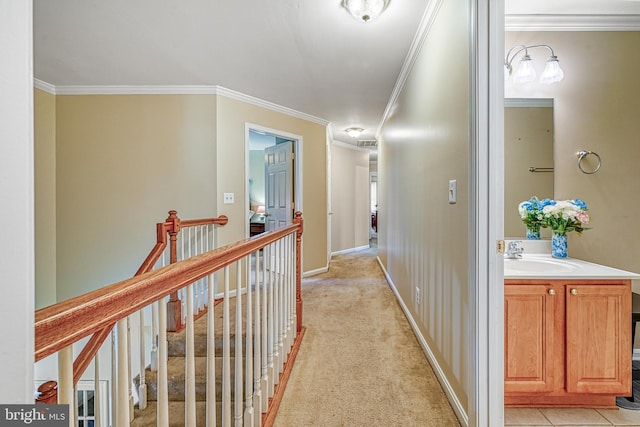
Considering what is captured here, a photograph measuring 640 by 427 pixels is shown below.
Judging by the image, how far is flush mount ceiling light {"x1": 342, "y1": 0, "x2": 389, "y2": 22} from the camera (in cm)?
185

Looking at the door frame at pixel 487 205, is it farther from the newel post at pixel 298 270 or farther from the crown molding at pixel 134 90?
the crown molding at pixel 134 90

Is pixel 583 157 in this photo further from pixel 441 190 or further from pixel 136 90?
pixel 136 90

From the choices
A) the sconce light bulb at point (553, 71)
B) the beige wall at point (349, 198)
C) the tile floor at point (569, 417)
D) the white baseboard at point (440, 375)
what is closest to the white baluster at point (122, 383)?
the white baseboard at point (440, 375)

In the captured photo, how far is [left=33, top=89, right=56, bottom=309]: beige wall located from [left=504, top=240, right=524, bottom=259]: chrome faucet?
451cm

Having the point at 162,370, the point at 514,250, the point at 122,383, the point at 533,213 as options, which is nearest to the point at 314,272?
the point at 514,250

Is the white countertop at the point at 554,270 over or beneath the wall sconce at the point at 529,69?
beneath

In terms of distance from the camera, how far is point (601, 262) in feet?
6.73

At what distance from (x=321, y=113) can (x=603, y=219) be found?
3.42 m

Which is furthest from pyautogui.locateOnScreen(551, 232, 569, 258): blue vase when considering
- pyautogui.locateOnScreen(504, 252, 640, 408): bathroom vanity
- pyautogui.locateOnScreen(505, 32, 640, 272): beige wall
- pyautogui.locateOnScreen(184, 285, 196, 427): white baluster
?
pyautogui.locateOnScreen(184, 285, 196, 427): white baluster

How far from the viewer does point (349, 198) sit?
6664 millimetres

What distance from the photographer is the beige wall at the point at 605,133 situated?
6.66 ft

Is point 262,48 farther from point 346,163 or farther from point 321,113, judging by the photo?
point 346,163

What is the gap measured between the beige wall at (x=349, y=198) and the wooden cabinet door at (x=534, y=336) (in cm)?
469

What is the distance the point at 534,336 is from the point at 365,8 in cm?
217
